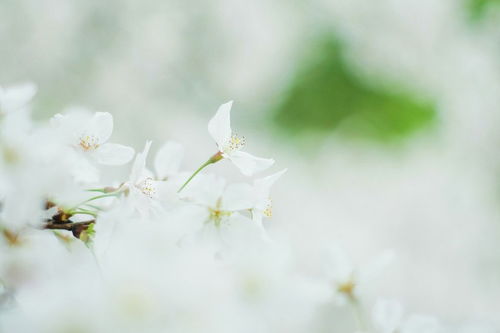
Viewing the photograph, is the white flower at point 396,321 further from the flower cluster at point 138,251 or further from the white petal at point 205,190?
the white petal at point 205,190

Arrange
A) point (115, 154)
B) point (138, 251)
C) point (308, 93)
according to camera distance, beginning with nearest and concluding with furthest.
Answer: point (138, 251) < point (115, 154) < point (308, 93)

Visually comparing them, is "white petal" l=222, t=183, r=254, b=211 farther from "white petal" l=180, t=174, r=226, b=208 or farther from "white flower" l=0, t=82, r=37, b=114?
"white flower" l=0, t=82, r=37, b=114

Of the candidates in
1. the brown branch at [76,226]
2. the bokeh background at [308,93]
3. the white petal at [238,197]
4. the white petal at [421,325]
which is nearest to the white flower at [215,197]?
the white petal at [238,197]

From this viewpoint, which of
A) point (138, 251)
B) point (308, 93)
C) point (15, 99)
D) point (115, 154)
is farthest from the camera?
point (308, 93)

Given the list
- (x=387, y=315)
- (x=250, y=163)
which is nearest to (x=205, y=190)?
(x=250, y=163)

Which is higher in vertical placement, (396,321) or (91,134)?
(91,134)

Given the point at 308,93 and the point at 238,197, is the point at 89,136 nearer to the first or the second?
the point at 238,197

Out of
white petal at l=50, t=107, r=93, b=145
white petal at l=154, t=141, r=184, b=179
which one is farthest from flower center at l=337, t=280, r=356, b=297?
white petal at l=50, t=107, r=93, b=145
